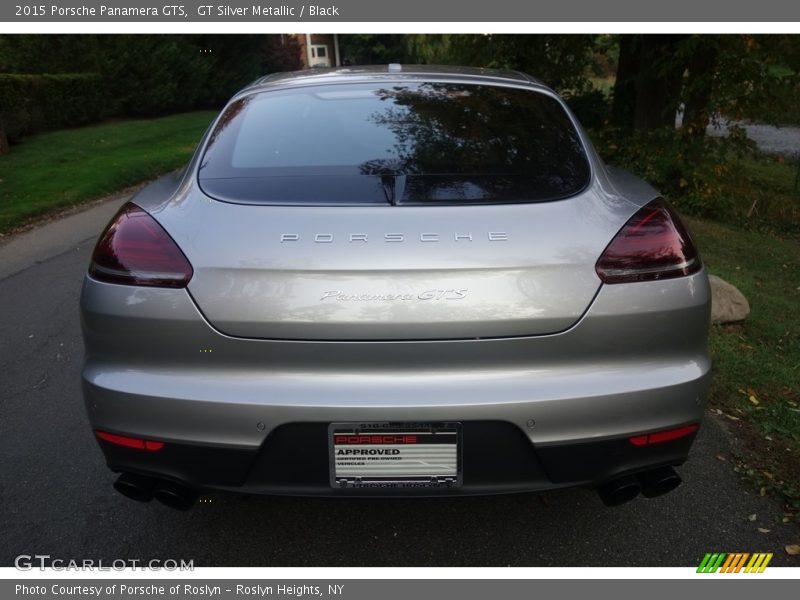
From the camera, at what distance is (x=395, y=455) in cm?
214

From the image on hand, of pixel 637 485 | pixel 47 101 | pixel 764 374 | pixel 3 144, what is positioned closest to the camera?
pixel 637 485

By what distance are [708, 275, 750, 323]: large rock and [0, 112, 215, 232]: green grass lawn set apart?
788 cm

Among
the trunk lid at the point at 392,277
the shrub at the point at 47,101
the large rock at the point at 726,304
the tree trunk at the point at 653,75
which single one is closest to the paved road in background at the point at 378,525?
the trunk lid at the point at 392,277

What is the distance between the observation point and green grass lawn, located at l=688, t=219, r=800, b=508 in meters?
3.27

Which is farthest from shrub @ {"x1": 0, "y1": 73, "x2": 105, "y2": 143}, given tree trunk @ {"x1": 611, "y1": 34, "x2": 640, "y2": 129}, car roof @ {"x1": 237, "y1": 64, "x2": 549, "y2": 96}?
car roof @ {"x1": 237, "y1": 64, "x2": 549, "y2": 96}

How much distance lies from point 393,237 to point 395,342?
313 millimetres

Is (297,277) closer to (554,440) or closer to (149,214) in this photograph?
(149,214)

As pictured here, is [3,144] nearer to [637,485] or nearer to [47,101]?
[47,101]

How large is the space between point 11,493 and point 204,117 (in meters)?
24.7

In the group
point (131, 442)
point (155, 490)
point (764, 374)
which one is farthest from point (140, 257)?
point (764, 374)

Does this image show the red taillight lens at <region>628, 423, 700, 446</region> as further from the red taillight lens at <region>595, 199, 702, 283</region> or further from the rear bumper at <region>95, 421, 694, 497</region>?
the red taillight lens at <region>595, 199, 702, 283</region>

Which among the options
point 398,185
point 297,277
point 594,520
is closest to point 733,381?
point 594,520

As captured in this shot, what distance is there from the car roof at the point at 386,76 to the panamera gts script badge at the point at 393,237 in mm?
1282

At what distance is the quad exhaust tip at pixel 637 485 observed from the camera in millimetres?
2293
